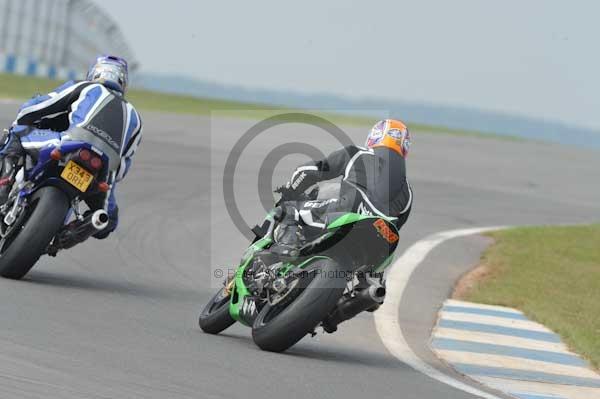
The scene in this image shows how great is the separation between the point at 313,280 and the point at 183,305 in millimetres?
2380

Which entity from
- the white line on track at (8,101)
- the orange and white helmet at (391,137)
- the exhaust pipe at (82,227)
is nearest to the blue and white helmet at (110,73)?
the exhaust pipe at (82,227)

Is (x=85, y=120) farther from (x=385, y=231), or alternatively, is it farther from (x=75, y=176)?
(x=385, y=231)

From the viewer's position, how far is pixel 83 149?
9586mm

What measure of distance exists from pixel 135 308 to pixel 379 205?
2.03 m

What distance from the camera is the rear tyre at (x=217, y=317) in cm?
867

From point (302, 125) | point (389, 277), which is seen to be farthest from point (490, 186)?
point (389, 277)

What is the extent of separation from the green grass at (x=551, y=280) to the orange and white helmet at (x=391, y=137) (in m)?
2.38

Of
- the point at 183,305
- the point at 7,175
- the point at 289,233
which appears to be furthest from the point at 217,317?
the point at 7,175

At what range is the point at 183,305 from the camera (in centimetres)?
999

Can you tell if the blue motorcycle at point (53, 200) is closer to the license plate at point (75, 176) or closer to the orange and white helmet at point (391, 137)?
the license plate at point (75, 176)

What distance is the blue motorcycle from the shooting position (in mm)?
9219

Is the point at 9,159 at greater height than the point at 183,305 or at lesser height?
greater

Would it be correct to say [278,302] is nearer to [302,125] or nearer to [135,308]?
[135,308]

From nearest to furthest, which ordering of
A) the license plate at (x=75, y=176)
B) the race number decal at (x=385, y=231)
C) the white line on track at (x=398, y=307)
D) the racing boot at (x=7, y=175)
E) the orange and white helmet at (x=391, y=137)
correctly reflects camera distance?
the race number decal at (x=385, y=231) → the white line on track at (x=398, y=307) → the orange and white helmet at (x=391, y=137) → the license plate at (x=75, y=176) → the racing boot at (x=7, y=175)
